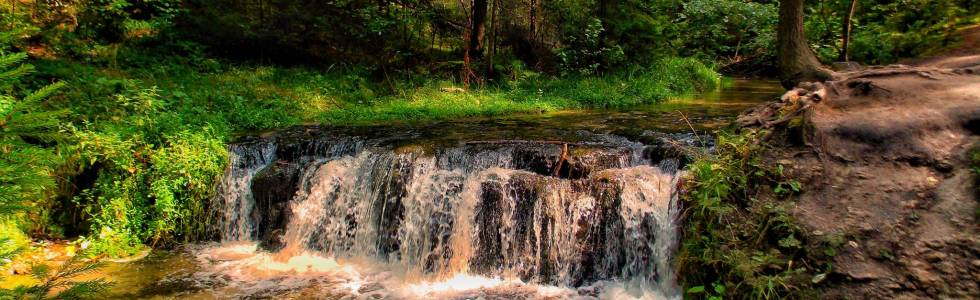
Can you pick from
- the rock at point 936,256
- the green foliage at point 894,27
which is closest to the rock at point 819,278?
the rock at point 936,256

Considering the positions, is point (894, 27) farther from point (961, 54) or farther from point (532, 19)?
point (532, 19)

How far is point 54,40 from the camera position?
1209 centimetres

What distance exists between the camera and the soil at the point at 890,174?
4074 mm

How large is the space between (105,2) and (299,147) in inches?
348

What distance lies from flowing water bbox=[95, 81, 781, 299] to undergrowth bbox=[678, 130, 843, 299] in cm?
58

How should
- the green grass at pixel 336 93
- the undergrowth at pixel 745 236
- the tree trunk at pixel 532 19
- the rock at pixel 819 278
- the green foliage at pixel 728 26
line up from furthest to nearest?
the green foliage at pixel 728 26, the tree trunk at pixel 532 19, the green grass at pixel 336 93, the undergrowth at pixel 745 236, the rock at pixel 819 278

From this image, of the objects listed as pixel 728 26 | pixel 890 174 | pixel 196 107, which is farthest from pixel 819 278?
pixel 728 26

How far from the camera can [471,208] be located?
6.80m

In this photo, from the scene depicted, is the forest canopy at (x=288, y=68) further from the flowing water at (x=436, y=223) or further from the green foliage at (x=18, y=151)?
the flowing water at (x=436, y=223)

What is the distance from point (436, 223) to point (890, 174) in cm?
491

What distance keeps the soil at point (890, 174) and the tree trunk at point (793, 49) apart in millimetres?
1641

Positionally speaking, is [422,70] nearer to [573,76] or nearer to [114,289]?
[573,76]

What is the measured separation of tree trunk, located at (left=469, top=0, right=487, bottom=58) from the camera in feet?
52.4

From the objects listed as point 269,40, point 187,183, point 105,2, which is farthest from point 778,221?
point 105,2
